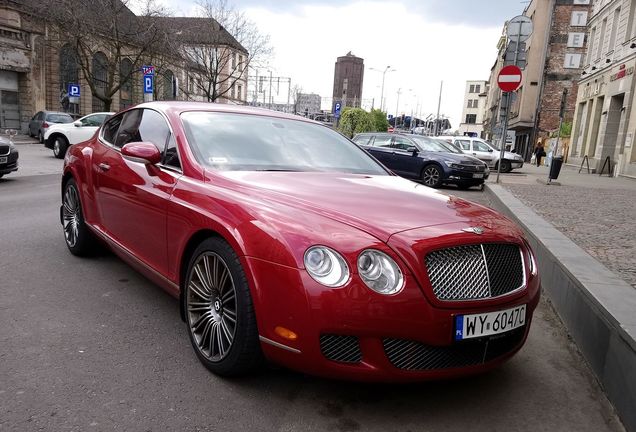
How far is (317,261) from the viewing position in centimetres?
230

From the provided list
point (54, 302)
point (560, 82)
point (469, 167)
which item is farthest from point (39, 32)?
point (560, 82)

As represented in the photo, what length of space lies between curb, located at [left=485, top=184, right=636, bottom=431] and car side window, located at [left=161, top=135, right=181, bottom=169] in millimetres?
2808

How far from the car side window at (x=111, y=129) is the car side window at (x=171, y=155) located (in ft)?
4.01

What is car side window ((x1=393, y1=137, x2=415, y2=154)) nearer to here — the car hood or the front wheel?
the front wheel

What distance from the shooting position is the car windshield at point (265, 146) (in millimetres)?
3414

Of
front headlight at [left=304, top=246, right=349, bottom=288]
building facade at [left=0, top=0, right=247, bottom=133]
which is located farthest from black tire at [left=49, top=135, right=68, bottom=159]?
front headlight at [left=304, top=246, right=349, bottom=288]

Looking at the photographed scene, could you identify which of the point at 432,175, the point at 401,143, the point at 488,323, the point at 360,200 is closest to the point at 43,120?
the point at 401,143

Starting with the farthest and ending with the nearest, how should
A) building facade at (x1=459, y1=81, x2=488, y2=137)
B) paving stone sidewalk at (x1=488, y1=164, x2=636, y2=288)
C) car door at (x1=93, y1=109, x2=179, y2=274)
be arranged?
building facade at (x1=459, y1=81, x2=488, y2=137) < paving stone sidewalk at (x1=488, y1=164, x2=636, y2=288) < car door at (x1=93, y1=109, x2=179, y2=274)

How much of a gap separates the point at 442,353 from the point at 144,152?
229 cm

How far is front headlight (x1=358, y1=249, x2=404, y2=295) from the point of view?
2260mm

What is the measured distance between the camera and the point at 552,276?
465cm

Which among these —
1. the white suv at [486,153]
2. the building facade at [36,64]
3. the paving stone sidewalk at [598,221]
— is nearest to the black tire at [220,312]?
the paving stone sidewalk at [598,221]

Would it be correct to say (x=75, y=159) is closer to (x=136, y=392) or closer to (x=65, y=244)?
(x=65, y=244)

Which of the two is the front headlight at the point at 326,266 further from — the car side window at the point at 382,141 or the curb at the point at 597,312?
the car side window at the point at 382,141
